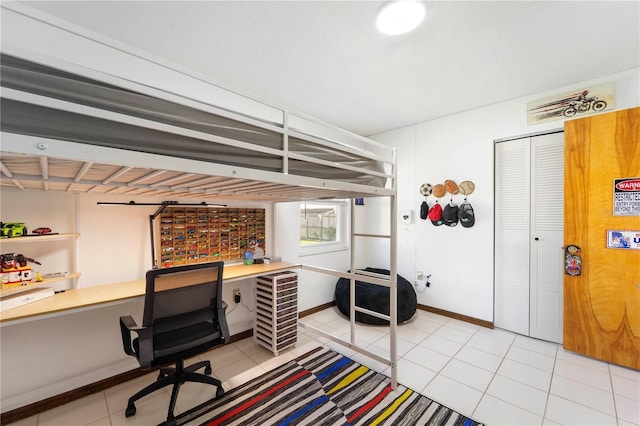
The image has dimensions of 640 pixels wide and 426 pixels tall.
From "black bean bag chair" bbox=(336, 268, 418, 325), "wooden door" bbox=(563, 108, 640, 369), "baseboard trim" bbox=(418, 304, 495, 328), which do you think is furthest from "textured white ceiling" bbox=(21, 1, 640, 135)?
"baseboard trim" bbox=(418, 304, 495, 328)

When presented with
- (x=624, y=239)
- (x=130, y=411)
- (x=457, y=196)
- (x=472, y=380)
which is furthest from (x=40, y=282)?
(x=624, y=239)

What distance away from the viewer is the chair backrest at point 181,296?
1.69 meters

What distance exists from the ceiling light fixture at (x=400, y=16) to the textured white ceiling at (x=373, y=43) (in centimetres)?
5

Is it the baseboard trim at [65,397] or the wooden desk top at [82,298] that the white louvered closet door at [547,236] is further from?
the baseboard trim at [65,397]

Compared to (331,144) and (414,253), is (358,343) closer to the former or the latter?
(414,253)

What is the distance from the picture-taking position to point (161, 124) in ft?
3.20

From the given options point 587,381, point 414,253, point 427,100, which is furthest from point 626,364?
point 427,100

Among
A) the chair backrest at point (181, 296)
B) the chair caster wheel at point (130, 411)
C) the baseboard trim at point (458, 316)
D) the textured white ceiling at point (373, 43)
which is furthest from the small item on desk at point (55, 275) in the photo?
the baseboard trim at point (458, 316)

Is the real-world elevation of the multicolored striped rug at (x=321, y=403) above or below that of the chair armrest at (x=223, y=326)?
below

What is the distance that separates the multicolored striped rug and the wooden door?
1.63 metres

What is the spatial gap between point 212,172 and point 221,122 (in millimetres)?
251

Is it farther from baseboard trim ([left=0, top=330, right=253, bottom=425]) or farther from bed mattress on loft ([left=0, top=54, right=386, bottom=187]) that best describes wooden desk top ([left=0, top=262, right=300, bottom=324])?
bed mattress on loft ([left=0, top=54, right=386, bottom=187])

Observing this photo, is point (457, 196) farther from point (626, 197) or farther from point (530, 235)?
point (626, 197)

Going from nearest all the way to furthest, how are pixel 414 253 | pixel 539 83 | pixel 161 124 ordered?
1. pixel 161 124
2. pixel 539 83
3. pixel 414 253
